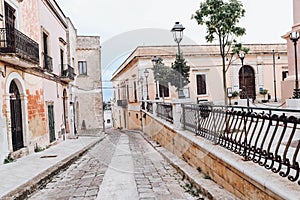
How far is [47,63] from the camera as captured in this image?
1183 centimetres

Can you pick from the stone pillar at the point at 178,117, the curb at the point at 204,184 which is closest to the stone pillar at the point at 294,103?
the stone pillar at the point at 178,117

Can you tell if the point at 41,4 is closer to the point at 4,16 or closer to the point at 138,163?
the point at 4,16

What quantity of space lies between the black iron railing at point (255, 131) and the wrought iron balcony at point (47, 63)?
284 inches

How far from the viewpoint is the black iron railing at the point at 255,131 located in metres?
2.83

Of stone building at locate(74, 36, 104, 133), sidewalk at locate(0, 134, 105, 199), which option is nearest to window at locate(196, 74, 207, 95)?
stone building at locate(74, 36, 104, 133)

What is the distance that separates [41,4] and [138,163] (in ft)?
26.3

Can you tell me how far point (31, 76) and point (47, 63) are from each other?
2.13 m

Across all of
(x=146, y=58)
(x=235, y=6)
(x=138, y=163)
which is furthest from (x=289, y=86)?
(x=146, y=58)

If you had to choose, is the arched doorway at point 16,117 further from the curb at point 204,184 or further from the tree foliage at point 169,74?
the tree foliage at point 169,74

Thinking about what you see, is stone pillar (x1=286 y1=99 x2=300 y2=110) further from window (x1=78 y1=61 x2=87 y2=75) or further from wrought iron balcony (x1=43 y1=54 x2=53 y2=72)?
window (x1=78 y1=61 x2=87 y2=75)

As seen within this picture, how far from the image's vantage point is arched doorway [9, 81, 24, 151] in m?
8.35

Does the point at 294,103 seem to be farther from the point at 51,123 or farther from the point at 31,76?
the point at 51,123

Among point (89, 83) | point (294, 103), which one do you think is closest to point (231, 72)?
point (89, 83)

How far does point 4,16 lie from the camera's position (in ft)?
25.1
